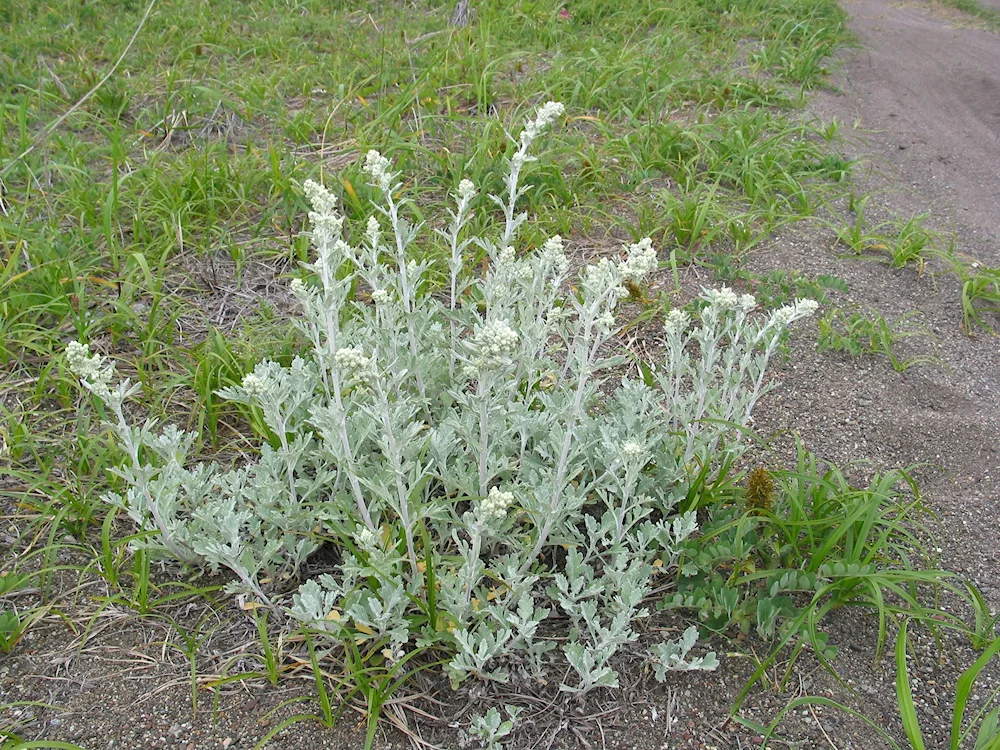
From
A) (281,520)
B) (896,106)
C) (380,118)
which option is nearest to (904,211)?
(896,106)

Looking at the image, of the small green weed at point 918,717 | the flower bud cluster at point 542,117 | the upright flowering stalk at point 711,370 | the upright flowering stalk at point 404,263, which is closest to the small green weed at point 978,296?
the upright flowering stalk at point 711,370

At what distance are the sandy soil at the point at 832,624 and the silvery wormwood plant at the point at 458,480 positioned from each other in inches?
6.6

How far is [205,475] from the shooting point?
2.61 meters

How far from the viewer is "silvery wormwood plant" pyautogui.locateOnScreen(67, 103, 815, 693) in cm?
217

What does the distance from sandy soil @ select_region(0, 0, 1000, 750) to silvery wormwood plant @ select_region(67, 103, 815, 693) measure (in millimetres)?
168

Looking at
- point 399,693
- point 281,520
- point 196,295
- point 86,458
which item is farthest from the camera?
point 196,295

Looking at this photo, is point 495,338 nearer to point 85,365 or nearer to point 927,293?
point 85,365

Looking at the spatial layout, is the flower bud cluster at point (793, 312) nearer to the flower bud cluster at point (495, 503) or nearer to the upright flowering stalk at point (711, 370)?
the upright flowering stalk at point (711, 370)

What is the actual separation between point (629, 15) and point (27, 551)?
640 centimetres

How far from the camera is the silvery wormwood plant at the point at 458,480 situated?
217cm

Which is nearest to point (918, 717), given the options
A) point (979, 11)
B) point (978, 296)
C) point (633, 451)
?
point (633, 451)

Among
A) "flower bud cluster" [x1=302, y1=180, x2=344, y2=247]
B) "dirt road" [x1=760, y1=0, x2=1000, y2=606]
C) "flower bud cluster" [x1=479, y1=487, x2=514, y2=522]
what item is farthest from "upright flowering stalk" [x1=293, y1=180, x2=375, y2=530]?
"dirt road" [x1=760, y1=0, x2=1000, y2=606]

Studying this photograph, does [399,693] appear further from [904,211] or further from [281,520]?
[904,211]

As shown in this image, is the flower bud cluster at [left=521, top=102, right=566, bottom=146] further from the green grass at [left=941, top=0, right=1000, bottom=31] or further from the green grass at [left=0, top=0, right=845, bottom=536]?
the green grass at [left=941, top=0, right=1000, bottom=31]
